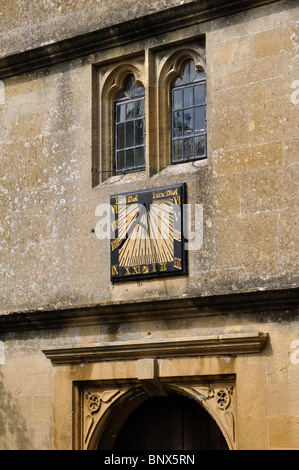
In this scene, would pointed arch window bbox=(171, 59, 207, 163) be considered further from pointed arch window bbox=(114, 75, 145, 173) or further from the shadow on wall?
the shadow on wall

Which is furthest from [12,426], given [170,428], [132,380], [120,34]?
[120,34]

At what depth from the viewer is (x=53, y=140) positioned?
39.8 feet

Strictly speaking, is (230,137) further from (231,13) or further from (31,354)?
(31,354)

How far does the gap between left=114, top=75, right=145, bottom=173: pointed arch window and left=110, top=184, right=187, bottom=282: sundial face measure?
1.58 ft

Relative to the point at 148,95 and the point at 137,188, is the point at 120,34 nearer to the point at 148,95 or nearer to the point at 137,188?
the point at 148,95

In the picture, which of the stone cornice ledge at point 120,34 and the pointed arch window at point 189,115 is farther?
the pointed arch window at point 189,115

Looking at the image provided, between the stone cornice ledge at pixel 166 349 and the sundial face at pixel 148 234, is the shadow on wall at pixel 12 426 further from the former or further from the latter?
the sundial face at pixel 148 234

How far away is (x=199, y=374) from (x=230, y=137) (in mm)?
2333

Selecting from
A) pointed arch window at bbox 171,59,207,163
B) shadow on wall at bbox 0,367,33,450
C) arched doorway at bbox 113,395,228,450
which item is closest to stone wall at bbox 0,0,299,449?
shadow on wall at bbox 0,367,33,450

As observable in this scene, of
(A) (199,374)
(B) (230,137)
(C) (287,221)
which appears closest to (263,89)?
(B) (230,137)

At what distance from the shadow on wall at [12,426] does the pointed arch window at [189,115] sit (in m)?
3.14

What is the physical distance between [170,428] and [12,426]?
1.76 meters

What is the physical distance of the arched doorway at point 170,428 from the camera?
1109 cm

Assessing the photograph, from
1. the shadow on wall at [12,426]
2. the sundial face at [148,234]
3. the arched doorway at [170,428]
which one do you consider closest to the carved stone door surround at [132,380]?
the arched doorway at [170,428]
